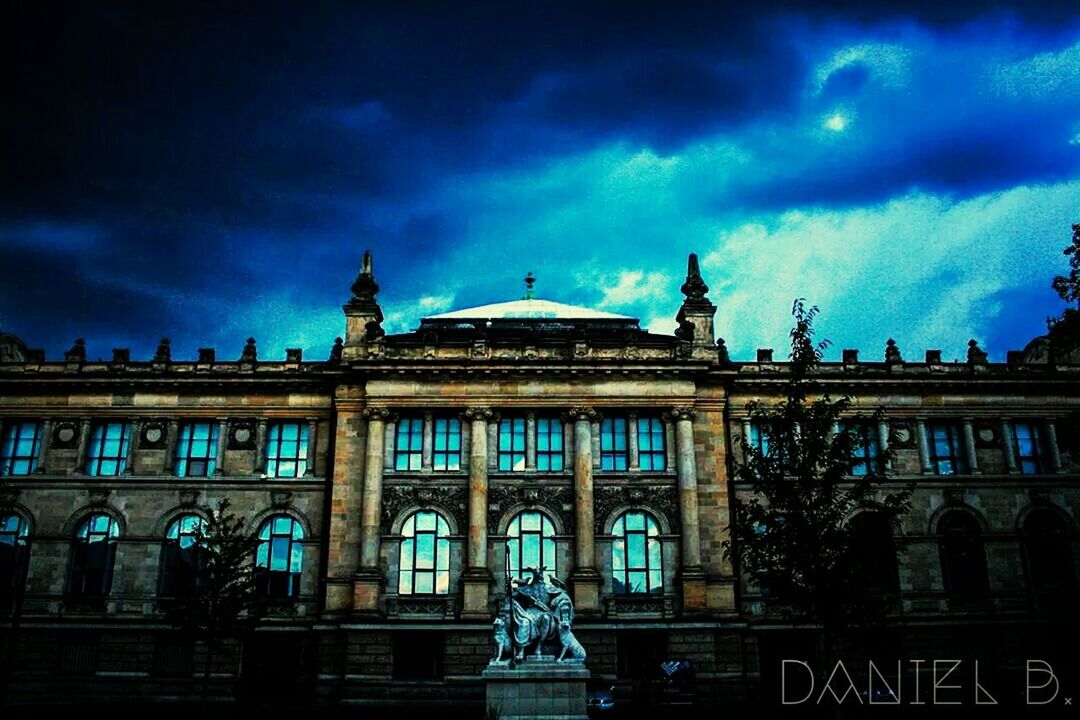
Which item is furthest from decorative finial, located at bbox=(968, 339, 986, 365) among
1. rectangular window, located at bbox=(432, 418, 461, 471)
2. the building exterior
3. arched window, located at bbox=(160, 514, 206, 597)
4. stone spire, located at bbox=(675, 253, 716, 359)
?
arched window, located at bbox=(160, 514, 206, 597)

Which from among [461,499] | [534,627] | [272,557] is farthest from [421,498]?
[534,627]

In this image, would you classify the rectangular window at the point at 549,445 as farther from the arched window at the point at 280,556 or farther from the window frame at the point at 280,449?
the arched window at the point at 280,556

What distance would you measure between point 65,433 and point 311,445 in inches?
434

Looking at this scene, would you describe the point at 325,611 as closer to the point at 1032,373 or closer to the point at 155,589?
the point at 155,589

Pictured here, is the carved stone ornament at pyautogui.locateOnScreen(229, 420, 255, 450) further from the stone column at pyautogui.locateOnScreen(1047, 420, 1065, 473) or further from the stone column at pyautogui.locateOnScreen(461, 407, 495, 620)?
the stone column at pyautogui.locateOnScreen(1047, 420, 1065, 473)

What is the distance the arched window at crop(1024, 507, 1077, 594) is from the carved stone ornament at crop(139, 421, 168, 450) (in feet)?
124

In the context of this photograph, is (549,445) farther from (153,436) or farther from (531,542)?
(153,436)

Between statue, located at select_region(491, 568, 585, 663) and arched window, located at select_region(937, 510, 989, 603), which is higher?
arched window, located at select_region(937, 510, 989, 603)

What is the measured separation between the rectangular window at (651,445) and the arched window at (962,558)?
40.3ft

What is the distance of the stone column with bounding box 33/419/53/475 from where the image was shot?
4191 cm

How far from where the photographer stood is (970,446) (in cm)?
4209

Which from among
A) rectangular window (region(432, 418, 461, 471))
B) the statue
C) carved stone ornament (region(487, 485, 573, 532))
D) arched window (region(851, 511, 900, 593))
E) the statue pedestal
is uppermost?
rectangular window (region(432, 418, 461, 471))

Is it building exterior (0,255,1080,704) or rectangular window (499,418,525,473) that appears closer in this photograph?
building exterior (0,255,1080,704)

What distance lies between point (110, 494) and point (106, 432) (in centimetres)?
294
